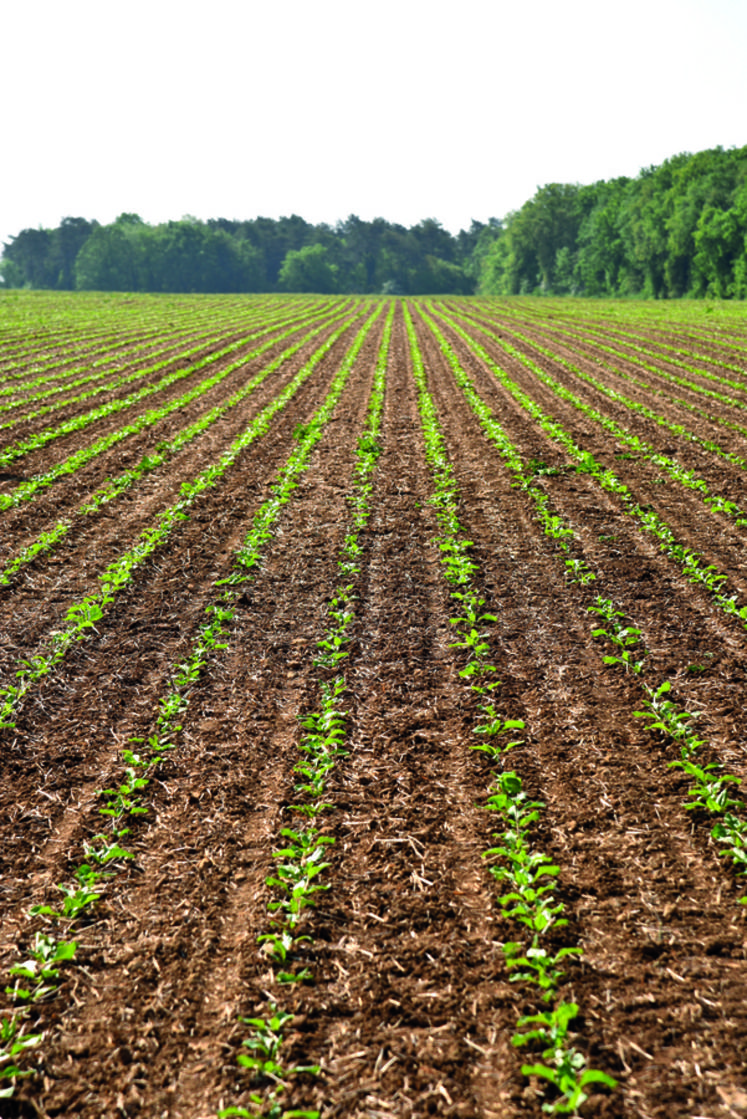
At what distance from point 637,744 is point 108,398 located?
1747cm

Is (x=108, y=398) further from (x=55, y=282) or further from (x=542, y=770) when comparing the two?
(x=55, y=282)

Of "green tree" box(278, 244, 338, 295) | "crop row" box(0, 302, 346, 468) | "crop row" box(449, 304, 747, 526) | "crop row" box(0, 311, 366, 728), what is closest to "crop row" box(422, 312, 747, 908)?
"crop row" box(449, 304, 747, 526)

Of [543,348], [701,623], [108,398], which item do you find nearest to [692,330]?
[543,348]

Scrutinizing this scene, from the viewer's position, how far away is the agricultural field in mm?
3256

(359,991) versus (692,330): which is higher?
(692,330)

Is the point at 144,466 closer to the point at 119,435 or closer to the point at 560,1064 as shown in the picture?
the point at 119,435

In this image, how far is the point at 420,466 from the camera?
13102 millimetres

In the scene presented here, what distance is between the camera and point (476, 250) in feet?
541

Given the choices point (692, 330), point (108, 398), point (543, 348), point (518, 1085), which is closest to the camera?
point (518, 1085)

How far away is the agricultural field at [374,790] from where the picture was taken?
128 inches

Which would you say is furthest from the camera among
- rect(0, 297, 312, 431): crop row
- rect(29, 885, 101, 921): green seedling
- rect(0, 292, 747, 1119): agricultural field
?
rect(0, 297, 312, 431): crop row

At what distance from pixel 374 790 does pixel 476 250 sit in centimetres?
17961

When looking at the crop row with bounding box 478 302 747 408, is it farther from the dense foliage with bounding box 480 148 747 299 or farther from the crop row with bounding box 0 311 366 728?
the dense foliage with bounding box 480 148 747 299

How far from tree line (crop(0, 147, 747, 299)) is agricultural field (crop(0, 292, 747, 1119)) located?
83.1 m
